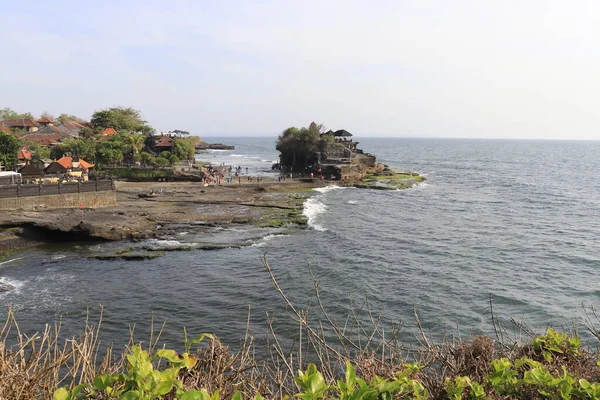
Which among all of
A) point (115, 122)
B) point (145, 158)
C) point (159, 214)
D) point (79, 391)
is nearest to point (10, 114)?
point (115, 122)

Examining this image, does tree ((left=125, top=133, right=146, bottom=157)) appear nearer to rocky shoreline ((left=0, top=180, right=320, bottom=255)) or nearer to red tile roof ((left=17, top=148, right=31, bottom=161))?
rocky shoreline ((left=0, top=180, right=320, bottom=255))

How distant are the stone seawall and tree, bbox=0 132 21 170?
630 inches

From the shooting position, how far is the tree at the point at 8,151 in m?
51.0

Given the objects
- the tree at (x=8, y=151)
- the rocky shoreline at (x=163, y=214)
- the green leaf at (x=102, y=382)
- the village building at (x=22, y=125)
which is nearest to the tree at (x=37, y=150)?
the rocky shoreline at (x=163, y=214)

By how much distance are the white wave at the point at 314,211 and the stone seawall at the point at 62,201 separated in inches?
773

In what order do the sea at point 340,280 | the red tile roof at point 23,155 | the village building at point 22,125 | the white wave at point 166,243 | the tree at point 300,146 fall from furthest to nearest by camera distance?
1. the village building at point 22,125
2. the tree at point 300,146
3. the red tile roof at point 23,155
4. the white wave at point 166,243
5. the sea at point 340,280

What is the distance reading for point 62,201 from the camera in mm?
40375

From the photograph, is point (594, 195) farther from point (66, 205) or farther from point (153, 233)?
point (66, 205)

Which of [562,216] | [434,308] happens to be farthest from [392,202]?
[434,308]

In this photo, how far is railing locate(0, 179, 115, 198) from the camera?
122 feet

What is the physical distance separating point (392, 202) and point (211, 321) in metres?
39.6

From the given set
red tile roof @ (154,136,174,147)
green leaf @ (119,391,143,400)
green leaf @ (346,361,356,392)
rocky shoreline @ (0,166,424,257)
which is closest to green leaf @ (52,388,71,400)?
green leaf @ (119,391,143,400)

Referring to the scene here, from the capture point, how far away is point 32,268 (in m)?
28.1

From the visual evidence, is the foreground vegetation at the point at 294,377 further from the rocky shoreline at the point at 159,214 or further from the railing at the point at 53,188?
the railing at the point at 53,188
